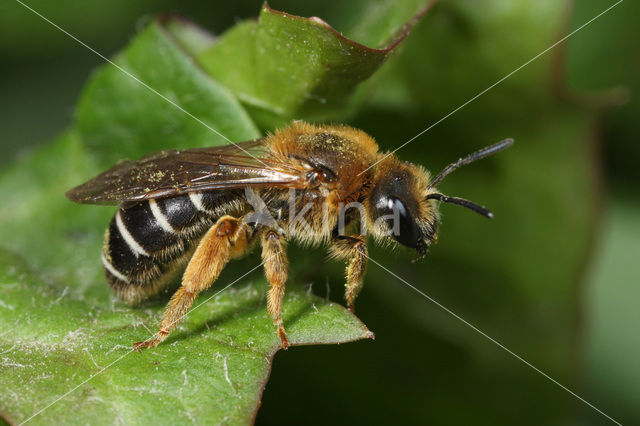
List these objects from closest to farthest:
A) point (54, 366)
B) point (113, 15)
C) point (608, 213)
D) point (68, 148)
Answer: point (54, 366), point (68, 148), point (608, 213), point (113, 15)

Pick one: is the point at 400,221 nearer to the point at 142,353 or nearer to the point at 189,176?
the point at 189,176

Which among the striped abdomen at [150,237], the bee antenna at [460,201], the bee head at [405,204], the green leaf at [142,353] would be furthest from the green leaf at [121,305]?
the bee antenna at [460,201]

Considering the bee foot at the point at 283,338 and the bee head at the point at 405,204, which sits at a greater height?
the bee head at the point at 405,204

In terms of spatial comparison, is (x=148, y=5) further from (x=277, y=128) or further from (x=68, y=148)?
(x=277, y=128)

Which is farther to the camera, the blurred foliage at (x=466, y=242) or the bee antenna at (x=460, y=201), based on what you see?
the blurred foliage at (x=466, y=242)

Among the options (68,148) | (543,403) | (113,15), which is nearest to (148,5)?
(113,15)

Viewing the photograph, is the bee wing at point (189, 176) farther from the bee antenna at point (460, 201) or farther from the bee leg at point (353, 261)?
the bee antenna at point (460, 201)

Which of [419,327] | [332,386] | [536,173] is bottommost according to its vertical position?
[332,386]
